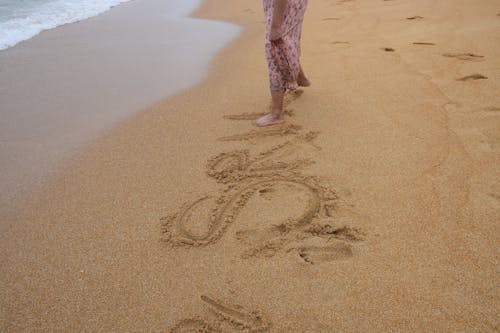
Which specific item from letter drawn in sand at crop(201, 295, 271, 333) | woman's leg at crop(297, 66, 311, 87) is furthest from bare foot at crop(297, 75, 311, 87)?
letter drawn in sand at crop(201, 295, 271, 333)

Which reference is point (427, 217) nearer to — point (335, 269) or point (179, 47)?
point (335, 269)

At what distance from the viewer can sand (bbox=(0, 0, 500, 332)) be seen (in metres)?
1.40

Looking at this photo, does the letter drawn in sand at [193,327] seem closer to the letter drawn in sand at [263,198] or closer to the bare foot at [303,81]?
the letter drawn in sand at [263,198]

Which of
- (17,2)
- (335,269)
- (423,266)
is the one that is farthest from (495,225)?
(17,2)

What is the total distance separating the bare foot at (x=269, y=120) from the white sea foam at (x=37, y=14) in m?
4.20

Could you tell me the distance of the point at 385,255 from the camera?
5.03ft

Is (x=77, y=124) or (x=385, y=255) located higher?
(x=77, y=124)

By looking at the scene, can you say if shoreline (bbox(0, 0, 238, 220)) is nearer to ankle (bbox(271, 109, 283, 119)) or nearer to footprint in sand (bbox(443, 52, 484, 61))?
ankle (bbox(271, 109, 283, 119))

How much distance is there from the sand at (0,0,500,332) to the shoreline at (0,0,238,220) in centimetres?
22

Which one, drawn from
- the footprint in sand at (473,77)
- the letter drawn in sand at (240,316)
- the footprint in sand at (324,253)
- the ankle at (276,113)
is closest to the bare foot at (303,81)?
the ankle at (276,113)

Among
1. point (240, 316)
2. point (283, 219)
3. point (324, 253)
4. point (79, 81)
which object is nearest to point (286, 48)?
point (283, 219)

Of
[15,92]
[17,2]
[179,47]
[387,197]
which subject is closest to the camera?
[387,197]

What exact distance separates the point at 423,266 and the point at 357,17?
172 inches

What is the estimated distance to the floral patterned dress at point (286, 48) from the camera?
246cm
